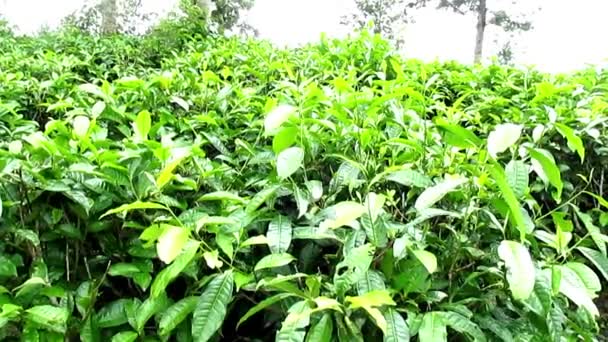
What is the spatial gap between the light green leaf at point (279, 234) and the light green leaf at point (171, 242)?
0.16 metres

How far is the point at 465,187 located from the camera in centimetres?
96

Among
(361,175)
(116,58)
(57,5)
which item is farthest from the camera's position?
(57,5)

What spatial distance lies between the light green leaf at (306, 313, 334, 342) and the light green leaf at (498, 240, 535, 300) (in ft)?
0.89

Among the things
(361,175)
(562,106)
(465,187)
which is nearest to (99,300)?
(361,175)

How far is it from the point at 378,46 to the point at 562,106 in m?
1.34

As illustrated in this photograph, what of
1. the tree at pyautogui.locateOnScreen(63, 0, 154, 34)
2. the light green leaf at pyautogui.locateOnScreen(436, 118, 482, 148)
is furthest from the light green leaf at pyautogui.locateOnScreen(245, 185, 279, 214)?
the tree at pyautogui.locateOnScreen(63, 0, 154, 34)

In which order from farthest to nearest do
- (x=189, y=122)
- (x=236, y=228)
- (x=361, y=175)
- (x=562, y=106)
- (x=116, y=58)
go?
(x=116, y=58), (x=562, y=106), (x=189, y=122), (x=361, y=175), (x=236, y=228)

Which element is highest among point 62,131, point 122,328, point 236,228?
point 62,131

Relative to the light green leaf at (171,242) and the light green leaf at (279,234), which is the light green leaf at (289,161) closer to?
the light green leaf at (279,234)

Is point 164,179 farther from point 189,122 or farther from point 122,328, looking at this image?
point 189,122

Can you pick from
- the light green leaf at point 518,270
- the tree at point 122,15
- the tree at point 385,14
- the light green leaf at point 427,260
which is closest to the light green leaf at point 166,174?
the light green leaf at point 427,260

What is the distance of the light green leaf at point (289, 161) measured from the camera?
0.91 metres

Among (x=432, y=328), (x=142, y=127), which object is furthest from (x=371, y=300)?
(x=142, y=127)

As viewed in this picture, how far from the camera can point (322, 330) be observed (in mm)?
770
